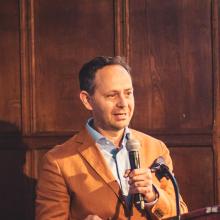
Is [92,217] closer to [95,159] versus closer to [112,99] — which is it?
[95,159]

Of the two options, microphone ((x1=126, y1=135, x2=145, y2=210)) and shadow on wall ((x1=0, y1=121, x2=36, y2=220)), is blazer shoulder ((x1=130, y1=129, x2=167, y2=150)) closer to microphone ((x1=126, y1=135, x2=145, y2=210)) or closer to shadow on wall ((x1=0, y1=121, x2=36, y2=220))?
microphone ((x1=126, y1=135, x2=145, y2=210))

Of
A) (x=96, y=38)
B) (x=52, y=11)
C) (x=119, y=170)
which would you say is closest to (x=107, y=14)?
(x=96, y=38)

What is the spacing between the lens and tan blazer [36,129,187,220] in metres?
2.34

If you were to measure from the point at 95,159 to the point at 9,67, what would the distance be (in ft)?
3.37

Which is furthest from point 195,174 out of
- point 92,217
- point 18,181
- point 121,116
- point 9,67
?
point 9,67

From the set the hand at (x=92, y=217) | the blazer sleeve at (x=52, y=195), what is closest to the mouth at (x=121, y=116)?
the blazer sleeve at (x=52, y=195)

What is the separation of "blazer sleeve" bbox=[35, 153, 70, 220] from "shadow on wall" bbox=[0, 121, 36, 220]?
27.2 inches

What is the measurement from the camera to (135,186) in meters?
1.89

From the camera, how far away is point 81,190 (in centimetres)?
236

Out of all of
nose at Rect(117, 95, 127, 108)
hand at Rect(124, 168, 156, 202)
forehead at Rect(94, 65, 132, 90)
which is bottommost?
hand at Rect(124, 168, 156, 202)

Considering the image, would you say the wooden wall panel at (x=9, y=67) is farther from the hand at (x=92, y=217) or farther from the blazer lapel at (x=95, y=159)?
the hand at (x=92, y=217)

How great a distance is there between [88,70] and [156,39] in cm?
68

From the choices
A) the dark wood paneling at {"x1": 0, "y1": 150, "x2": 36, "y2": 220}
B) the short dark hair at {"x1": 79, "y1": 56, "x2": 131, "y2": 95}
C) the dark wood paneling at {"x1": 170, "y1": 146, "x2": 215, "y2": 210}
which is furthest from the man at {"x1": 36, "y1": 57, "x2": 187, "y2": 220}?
the dark wood paneling at {"x1": 0, "y1": 150, "x2": 36, "y2": 220}

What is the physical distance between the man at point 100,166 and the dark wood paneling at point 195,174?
0.48 m
